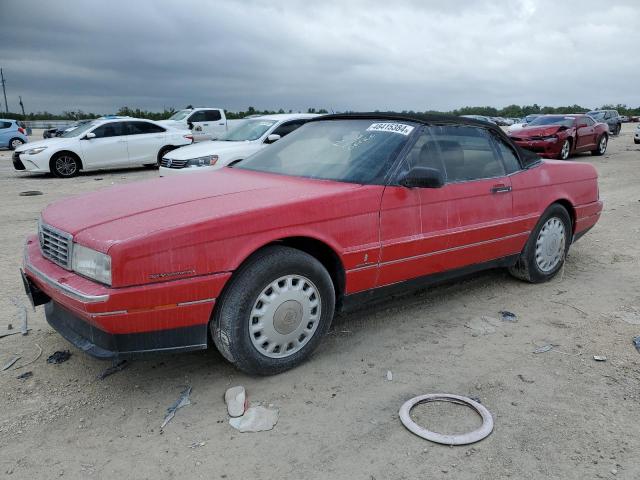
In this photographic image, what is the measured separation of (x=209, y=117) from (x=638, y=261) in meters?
18.0

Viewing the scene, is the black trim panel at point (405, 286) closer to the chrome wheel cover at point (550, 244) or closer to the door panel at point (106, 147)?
the chrome wheel cover at point (550, 244)

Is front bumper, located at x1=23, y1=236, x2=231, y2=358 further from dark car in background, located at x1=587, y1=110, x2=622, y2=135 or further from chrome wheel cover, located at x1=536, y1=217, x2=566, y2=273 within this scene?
dark car in background, located at x1=587, y1=110, x2=622, y2=135

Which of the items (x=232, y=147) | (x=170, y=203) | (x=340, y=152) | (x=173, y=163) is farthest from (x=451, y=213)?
(x=173, y=163)

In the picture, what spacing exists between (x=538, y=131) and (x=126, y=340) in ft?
50.7

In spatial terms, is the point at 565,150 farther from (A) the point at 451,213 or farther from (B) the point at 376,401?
(B) the point at 376,401

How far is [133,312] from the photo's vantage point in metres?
2.67

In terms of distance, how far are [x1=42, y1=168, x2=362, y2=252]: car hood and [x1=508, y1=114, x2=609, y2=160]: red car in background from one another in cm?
1294

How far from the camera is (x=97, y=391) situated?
3.08 metres

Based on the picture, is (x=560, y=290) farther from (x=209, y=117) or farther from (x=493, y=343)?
(x=209, y=117)

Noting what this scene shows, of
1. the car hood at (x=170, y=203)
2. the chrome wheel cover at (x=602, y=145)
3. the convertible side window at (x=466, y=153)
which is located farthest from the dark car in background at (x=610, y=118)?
the car hood at (x=170, y=203)

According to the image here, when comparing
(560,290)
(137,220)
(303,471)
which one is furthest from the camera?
(560,290)

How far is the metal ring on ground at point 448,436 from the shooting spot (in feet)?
8.50

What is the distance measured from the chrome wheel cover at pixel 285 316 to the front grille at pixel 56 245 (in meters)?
1.05

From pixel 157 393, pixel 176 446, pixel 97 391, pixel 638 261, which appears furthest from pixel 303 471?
pixel 638 261
